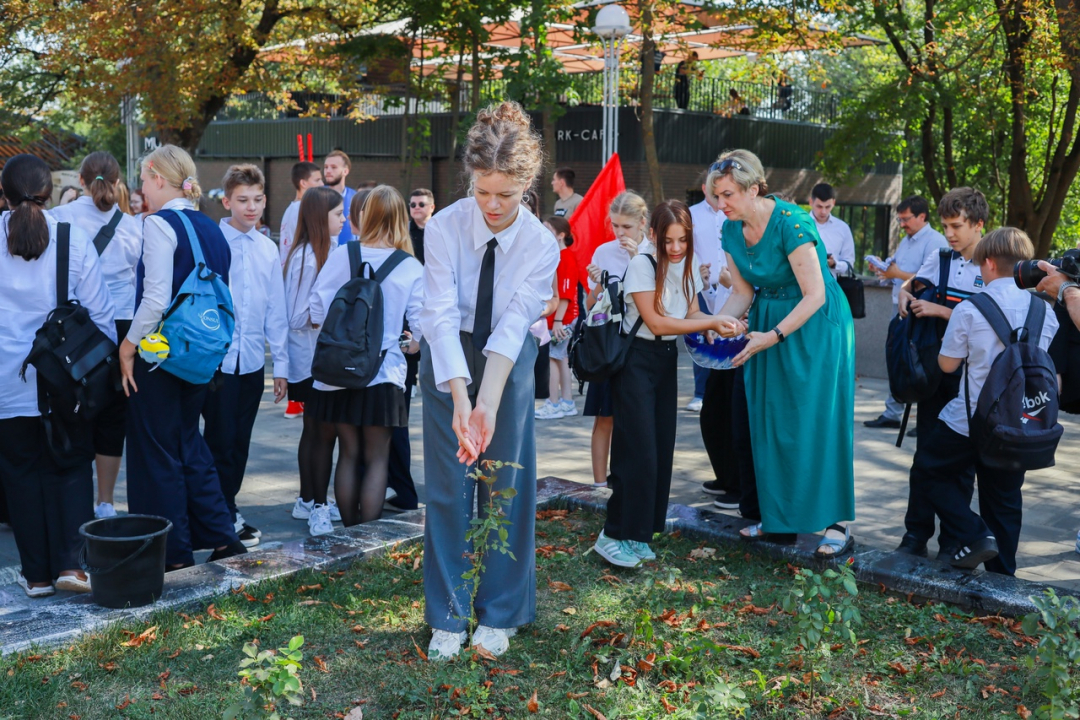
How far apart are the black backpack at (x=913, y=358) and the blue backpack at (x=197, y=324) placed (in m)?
3.34

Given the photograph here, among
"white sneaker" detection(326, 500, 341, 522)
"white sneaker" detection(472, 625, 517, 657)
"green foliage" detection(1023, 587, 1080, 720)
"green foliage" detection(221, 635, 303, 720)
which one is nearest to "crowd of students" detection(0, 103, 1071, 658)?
"white sneaker" detection(472, 625, 517, 657)

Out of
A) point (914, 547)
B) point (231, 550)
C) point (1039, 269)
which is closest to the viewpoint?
point (1039, 269)

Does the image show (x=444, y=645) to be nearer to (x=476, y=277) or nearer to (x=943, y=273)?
(x=476, y=277)

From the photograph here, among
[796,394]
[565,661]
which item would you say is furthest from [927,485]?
[565,661]

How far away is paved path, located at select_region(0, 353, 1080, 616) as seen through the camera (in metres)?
5.67

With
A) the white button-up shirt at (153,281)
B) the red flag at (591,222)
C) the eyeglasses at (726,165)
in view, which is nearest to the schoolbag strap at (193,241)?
the white button-up shirt at (153,281)

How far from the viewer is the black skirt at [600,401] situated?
6.10 meters

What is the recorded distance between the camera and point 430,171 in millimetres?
24688

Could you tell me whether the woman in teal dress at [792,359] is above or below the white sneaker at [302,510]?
above

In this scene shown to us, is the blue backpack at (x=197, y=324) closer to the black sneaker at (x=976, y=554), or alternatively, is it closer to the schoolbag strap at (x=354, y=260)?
the schoolbag strap at (x=354, y=260)

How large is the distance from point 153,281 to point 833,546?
345 cm

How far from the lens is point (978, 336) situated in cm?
473

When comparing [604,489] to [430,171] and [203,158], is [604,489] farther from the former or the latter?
[203,158]

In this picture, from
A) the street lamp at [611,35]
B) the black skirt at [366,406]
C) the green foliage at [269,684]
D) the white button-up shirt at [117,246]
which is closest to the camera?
the green foliage at [269,684]
